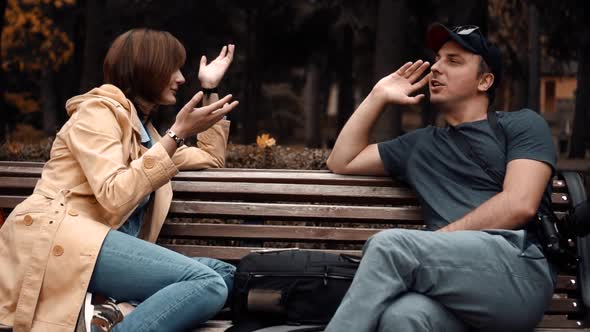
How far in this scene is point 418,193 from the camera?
199 inches

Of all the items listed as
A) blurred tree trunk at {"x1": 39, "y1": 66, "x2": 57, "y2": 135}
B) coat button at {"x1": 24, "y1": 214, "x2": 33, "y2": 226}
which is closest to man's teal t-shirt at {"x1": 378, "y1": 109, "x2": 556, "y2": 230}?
coat button at {"x1": 24, "y1": 214, "x2": 33, "y2": 226}

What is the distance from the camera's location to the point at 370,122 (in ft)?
17.3

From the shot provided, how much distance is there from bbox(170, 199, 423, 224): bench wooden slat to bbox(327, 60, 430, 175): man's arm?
0.21 meters

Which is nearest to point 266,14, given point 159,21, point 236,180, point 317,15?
point 317,15

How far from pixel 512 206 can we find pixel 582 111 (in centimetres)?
1975

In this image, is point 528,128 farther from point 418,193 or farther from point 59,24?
point 59,24

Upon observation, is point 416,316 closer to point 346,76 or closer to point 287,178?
point 287,178

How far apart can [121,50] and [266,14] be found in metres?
18.8

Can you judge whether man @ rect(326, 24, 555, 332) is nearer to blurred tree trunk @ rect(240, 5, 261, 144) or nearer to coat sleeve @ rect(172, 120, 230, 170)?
coat sleeve @ rect(172, 120, 230, 170)

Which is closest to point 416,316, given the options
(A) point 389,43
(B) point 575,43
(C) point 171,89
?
(C) point 171,89

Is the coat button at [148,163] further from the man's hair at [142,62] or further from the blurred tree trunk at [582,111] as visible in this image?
the blurred tree trunk at [582,111]

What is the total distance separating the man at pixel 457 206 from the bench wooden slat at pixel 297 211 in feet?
0.62

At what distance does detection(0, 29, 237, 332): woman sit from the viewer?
4492 millimetres

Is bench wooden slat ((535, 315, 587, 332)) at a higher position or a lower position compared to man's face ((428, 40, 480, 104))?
lower
